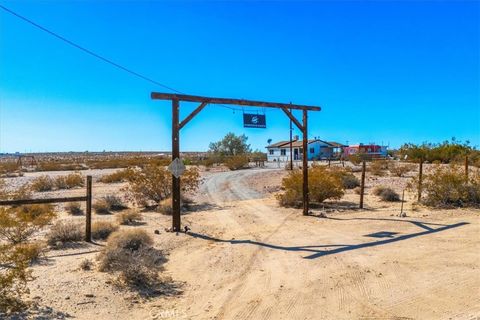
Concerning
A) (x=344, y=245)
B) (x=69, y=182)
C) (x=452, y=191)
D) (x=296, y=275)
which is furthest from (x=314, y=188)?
(x=69, y=182)

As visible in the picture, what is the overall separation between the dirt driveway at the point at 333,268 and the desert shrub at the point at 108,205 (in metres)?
4.34

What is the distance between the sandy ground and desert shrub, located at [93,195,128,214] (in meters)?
3.36

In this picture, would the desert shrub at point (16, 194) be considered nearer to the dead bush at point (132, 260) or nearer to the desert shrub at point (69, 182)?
the desert shrub at point (69, 182)

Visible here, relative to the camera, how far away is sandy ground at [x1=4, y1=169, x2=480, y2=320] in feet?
18.0

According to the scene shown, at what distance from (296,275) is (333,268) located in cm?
79

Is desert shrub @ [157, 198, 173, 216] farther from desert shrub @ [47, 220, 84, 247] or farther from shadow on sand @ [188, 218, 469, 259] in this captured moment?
desert shrub @ [47, 220, 84, 247]

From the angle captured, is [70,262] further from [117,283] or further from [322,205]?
[322,205]

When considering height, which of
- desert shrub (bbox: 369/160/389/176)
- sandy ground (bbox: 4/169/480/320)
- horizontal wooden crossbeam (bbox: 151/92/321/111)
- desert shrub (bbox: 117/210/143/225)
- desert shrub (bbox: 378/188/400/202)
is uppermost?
horizontal wooden crossbeam (bbox: 151/92/321/111)

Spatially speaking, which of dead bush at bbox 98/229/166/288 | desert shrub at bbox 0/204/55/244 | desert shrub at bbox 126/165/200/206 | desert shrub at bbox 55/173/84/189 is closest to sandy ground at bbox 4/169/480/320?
dead bush at bbox 98/229/166/288

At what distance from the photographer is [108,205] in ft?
50.6

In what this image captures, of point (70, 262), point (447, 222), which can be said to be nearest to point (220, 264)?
Answer: point (70, 262)

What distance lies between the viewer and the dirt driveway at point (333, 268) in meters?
5.54

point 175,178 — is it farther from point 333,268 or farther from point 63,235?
point 333,268

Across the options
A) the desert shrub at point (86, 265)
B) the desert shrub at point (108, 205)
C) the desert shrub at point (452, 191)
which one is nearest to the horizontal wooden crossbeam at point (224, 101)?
the desert shrub at point (86, 265)
